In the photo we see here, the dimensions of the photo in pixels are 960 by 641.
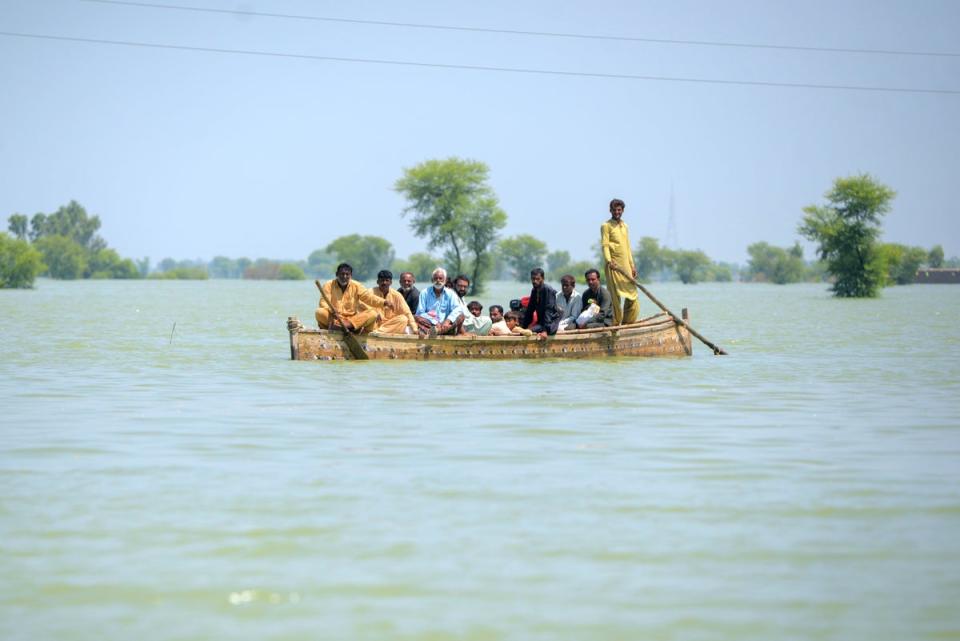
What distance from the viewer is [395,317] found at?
58.3ft

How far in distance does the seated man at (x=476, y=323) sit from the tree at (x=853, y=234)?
56361mm

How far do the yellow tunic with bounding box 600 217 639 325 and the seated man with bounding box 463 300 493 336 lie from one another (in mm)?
1787

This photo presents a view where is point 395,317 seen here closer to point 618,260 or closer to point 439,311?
point 439,311

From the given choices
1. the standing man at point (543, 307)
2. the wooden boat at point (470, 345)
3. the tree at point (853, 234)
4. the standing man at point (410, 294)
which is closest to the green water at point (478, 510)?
the wooden boat at point (470, 345)

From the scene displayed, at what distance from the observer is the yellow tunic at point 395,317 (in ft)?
58.0

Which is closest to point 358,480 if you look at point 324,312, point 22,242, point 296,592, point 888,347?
point 296,592

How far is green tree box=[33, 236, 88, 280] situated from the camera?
13675cm

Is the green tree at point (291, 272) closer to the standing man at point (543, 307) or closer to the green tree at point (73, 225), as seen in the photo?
the green tree at point (73, 225)

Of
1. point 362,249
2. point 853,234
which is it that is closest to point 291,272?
point 362,249

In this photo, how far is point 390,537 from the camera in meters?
7.15

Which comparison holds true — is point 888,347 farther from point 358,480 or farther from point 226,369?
point 358,480

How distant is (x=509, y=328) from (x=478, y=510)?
35.8 ft

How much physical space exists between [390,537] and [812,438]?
4870mm

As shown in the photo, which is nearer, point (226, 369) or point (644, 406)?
point (644, 406)
